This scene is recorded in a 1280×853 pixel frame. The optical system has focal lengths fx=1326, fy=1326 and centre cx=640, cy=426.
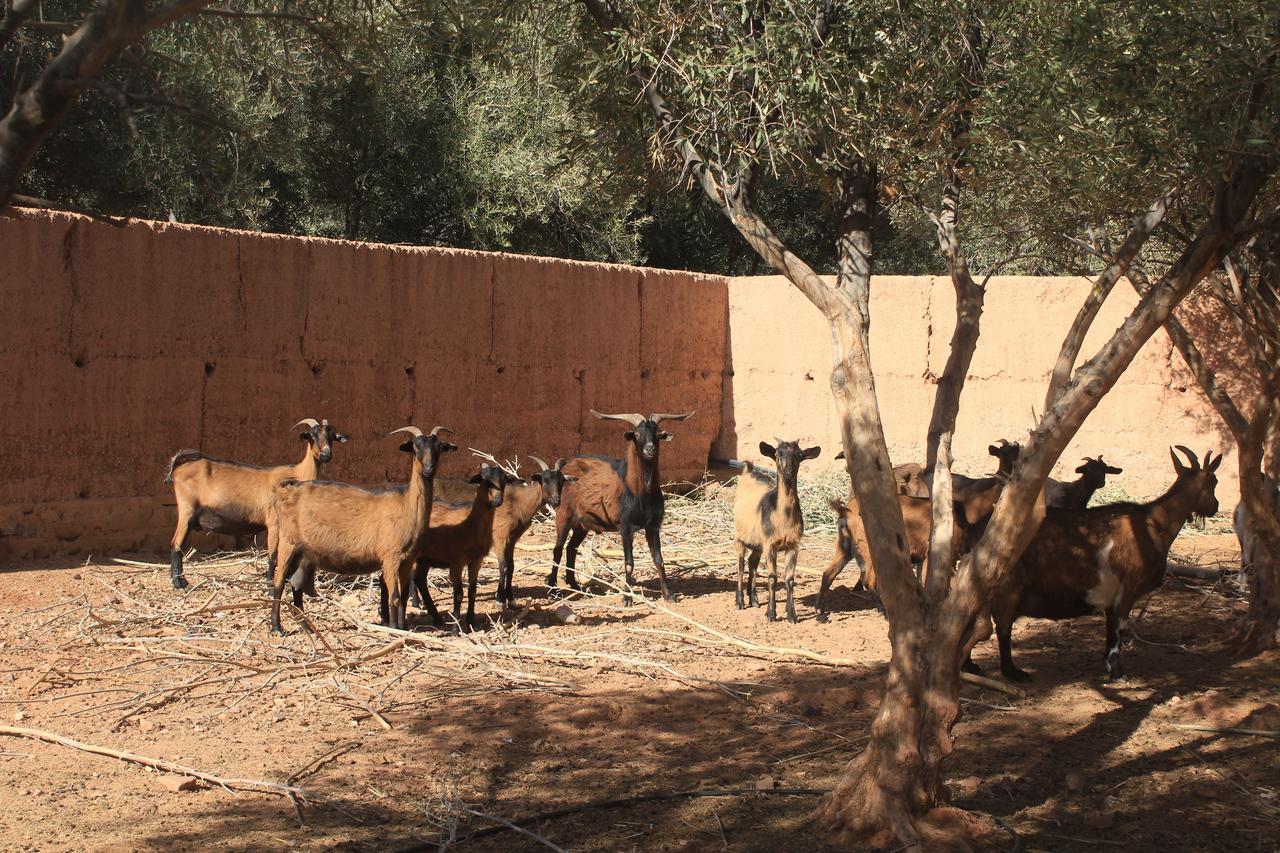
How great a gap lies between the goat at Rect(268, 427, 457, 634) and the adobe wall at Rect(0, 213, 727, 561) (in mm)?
3212

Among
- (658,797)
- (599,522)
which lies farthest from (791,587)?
(658,797)

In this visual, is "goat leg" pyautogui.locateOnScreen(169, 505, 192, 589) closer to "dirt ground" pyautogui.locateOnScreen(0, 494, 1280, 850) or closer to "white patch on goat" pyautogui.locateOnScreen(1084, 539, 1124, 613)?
"dirt ground" pyautogui.locateOnScreen(0, 494, 1280, 850)

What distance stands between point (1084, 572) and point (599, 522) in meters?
4.84

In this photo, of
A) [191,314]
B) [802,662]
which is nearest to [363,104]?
[191,314]

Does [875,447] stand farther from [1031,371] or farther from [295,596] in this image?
[1031,371]

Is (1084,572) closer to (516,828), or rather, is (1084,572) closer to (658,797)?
(658,797)

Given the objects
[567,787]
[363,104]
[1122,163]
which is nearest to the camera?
[567,787]

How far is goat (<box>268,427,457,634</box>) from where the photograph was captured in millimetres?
9453

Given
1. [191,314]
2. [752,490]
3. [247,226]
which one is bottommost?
[752,490]

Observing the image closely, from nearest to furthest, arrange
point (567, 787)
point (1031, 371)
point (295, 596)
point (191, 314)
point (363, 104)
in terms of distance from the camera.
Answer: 1. point (567, 787)
2. point (295, 596)
3. point (191, 314)
4. point (1031, 371)
5. point (363, 104)

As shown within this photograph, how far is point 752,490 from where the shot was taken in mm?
11133

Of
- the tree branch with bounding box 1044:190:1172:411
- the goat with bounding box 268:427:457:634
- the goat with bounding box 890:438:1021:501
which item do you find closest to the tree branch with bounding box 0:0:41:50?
the tree branch with bounding box 1044:190:1172:411

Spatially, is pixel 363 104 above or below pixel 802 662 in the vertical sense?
above

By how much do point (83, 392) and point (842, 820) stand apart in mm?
8677
